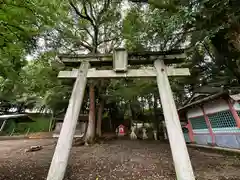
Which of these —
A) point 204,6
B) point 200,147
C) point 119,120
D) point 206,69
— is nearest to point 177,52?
point 204,6

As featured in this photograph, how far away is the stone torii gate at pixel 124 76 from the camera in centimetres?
302

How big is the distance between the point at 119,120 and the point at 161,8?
1335 centimetres

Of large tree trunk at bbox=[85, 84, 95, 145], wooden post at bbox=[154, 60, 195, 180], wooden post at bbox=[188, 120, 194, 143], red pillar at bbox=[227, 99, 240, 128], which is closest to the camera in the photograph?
wooden post at bbox=[154, 60, 195, 180]

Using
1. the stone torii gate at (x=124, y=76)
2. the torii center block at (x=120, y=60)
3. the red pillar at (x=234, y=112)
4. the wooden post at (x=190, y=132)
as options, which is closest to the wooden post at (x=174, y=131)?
the stone torii gate at (x=124, y=76)

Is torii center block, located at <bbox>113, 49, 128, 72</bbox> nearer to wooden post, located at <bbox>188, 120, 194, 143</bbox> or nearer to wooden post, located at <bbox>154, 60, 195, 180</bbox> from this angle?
wooden post, located at <bbox>154, 60, 195, 180</bbox>

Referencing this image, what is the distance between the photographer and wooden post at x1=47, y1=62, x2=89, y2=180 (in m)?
2.99

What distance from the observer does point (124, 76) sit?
3.97 m

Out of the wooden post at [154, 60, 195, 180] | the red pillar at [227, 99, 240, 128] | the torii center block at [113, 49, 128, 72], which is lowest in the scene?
the wooden post at [154, 60, 195, 180]

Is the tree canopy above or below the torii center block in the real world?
above

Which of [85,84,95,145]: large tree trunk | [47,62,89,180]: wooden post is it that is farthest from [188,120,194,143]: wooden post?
[47,62,89,180]: wooden post

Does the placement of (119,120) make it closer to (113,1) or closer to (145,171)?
(113,1)

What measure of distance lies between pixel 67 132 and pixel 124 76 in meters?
1.81

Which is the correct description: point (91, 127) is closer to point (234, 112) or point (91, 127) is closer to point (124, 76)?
point (124, 76)

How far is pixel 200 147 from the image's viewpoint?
29.3 feet
